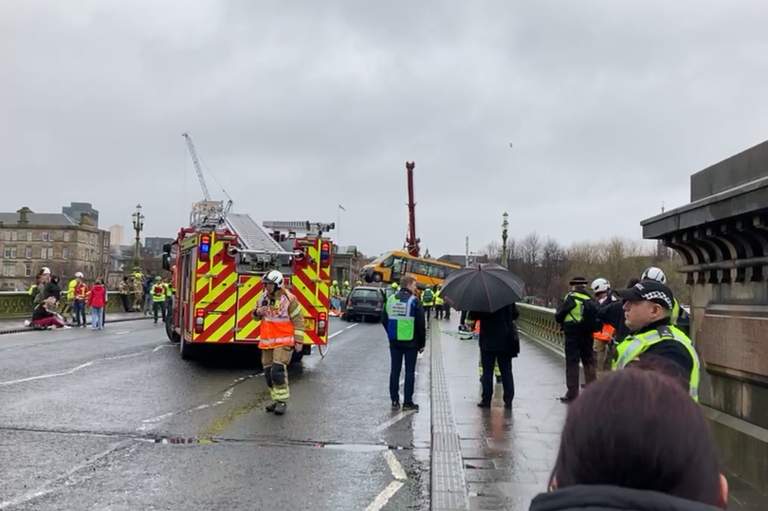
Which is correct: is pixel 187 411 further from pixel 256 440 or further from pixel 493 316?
pixel 493 316

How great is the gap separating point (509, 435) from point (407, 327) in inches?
85.3

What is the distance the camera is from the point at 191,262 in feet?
46.1

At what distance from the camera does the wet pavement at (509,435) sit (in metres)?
5.84

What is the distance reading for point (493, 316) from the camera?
9.62m

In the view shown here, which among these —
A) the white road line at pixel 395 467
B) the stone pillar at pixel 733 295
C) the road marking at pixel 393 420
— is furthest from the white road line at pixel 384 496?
the stone pillar at pixel 733 295

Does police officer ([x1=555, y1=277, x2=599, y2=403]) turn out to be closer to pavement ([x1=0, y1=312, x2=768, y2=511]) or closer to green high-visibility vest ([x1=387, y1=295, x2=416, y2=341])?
pavement ([x1=0, y1=312, x2=768, y2=511])

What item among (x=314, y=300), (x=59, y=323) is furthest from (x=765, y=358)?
(x=59, y=323)

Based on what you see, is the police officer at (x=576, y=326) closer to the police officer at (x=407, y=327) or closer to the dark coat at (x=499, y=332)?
the dark coat at (x=499, y=332)

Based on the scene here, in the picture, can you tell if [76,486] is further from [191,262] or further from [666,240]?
[191,262]

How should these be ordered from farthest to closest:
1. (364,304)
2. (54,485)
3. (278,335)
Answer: (364,304)
(278,335)
(54,485)

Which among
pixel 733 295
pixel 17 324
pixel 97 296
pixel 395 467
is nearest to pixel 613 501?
pixel 733 295

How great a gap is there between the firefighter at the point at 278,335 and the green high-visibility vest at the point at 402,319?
3.88 ft

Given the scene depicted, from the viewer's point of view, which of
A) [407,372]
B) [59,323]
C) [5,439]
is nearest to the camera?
[5,439]

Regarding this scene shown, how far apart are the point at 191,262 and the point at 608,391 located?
13.1 metres
